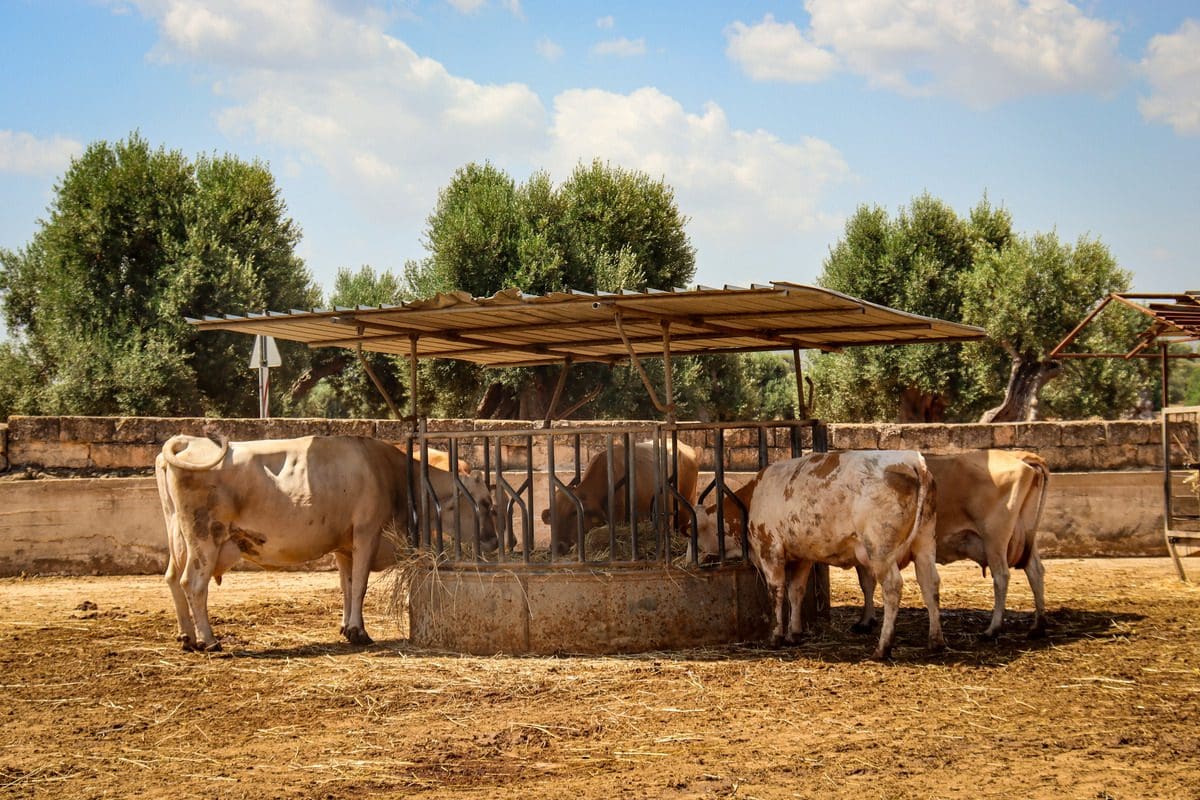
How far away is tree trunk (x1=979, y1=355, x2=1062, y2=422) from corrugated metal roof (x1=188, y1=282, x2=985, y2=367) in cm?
2526

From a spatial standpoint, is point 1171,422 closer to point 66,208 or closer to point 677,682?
point 677,682

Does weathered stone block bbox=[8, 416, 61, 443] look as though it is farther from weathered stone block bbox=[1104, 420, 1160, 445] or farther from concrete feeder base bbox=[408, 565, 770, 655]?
weathered stone block bbox=[1104, 420, 1160, 445]

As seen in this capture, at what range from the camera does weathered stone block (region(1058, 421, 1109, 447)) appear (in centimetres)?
1466

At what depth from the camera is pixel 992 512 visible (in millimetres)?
9148

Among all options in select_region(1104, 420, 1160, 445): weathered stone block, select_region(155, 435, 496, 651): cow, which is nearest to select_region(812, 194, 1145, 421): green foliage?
select_region(1104, 420, 1160, 445): weathered stone block

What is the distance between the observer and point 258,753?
592cm

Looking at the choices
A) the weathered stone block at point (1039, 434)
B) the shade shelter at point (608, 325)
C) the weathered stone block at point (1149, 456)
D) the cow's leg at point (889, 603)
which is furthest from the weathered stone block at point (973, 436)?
the cow's leg at point (889, 603)

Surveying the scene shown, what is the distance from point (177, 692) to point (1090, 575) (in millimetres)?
9604

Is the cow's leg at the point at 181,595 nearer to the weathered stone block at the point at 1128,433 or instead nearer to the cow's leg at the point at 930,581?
the cow's leg at the point at 930,581

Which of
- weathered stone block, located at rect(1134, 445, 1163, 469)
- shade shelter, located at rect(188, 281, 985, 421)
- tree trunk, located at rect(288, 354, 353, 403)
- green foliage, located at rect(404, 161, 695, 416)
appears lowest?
weathered stone block, located at rect(1134, 445, 1163, 469)

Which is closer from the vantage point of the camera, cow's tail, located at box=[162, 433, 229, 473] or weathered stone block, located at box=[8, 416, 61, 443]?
cow's tail, located at box=[162, 433, 229, 473]

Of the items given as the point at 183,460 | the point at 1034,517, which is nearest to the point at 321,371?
the point at 183,460

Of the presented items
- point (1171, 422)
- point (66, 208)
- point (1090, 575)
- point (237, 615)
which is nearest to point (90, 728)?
point (237, 615)

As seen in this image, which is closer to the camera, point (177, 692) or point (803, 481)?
point (177, 692)
